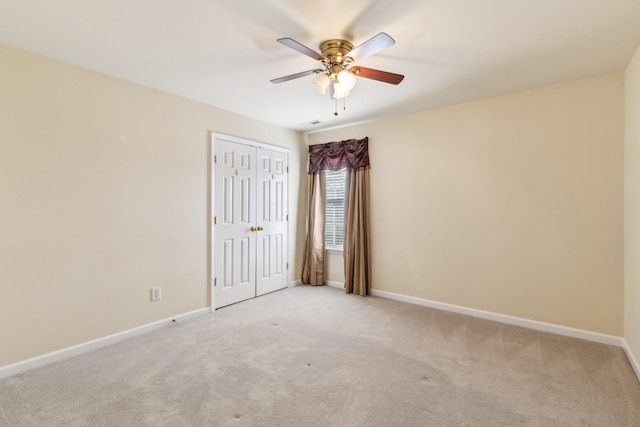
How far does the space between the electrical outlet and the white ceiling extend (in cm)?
210

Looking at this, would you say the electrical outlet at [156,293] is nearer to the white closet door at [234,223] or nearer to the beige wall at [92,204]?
the beige wall at [92,204]

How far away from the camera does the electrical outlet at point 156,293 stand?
3.21 m

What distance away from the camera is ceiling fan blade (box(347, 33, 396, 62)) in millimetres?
1809

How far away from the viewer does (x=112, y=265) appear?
2914mm

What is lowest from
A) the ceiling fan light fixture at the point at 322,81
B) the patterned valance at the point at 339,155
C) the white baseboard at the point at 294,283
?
the white baseboard at the point at 294,283

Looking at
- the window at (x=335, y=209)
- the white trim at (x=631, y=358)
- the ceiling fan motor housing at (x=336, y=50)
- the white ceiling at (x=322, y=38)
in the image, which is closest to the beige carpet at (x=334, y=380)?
the white trim at (x=631, y=358)

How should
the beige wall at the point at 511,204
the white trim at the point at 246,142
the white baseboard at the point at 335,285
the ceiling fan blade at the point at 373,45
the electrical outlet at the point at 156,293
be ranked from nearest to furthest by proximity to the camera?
the ceiling fan blade at the point at 373,45, the beige wall at the point at 511,204, the electrical outlet at the point at 156,293, the white trim at the point at 246,142, the white baseboard at the point at 335,285

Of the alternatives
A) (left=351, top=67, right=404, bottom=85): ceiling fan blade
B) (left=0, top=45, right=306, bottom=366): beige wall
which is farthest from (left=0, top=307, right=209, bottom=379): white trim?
(left=351, top=67, right=404, bottom=85): ceiling fan blade

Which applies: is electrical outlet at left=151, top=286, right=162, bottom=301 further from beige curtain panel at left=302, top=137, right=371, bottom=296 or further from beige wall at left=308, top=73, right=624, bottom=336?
beige wall at left=308, top=73, right=624, bottom=336

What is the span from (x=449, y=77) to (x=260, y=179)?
2.65 meters

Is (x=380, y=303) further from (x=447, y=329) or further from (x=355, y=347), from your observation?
(x=355, y=347)

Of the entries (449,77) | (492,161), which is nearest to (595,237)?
(492,161)

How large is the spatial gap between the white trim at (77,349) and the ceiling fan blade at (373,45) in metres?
3.16

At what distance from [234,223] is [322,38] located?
8.39 feet
